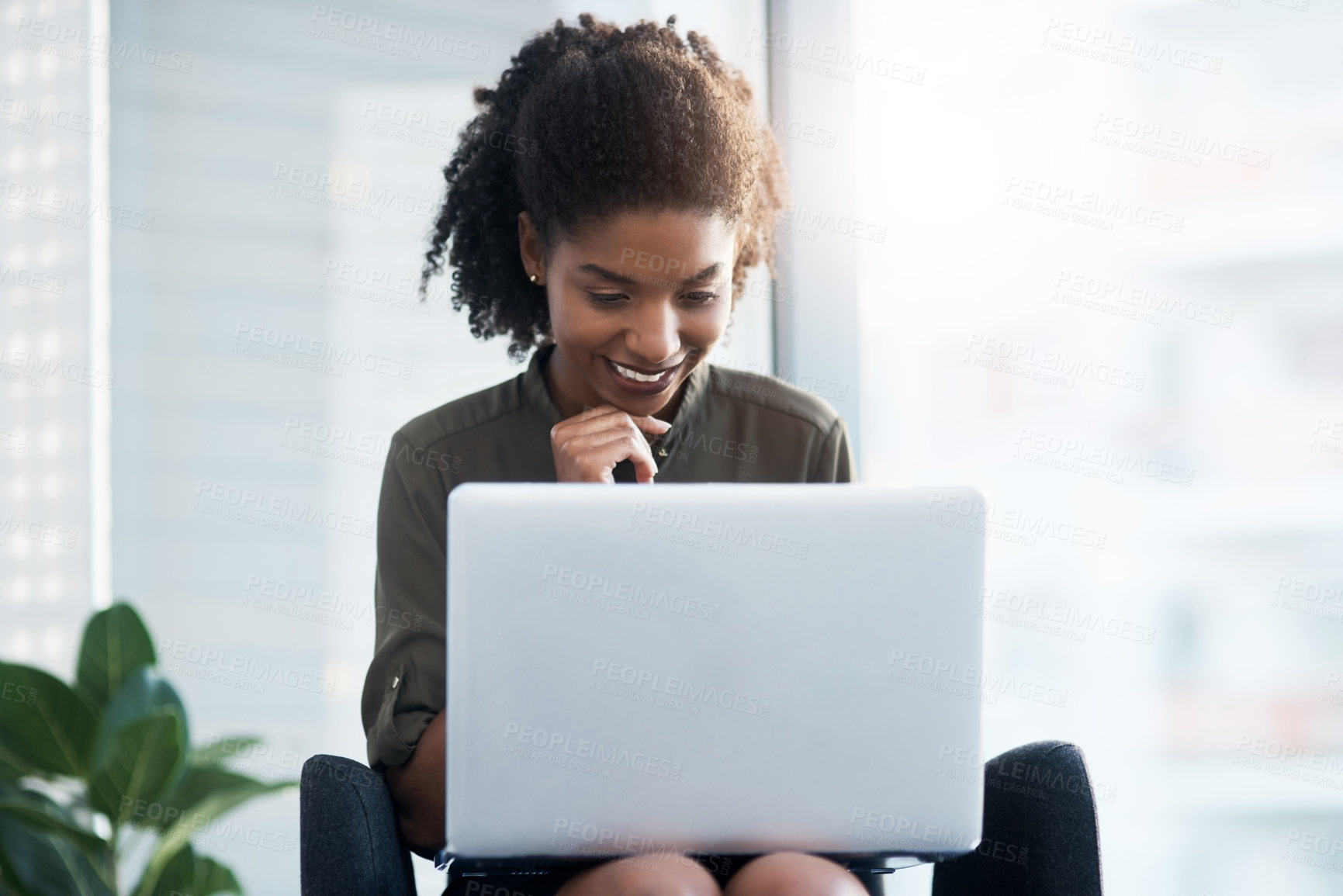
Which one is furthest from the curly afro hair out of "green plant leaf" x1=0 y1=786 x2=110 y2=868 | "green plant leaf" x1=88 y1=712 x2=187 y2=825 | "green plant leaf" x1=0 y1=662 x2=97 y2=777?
"green plant leaf" x1=0 y1=786 x2=110 y2=868

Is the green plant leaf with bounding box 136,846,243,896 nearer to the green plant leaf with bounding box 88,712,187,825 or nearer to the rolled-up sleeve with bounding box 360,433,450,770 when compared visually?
the green plant leaf with bounding box 88,712,187,825

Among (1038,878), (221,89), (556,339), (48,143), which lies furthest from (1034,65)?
(48,143)

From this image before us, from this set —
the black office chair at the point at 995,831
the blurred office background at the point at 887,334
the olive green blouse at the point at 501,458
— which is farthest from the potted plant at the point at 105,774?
the black office chair at the point at 995,831

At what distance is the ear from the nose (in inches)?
7.4

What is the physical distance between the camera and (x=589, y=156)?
1.15 meters

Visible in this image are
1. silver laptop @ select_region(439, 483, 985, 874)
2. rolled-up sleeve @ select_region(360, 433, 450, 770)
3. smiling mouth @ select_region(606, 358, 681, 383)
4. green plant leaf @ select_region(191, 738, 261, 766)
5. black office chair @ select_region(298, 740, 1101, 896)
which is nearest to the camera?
silver laptop @ select_region(439, 483, 985, 874)

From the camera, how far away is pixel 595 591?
73cm

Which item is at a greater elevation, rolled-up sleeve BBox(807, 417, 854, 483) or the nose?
the nose

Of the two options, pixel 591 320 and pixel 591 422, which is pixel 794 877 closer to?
pixel 591 422

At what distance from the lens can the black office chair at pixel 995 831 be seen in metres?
0.91

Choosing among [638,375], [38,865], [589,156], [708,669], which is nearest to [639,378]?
[638,375]

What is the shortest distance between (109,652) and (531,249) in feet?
3.26

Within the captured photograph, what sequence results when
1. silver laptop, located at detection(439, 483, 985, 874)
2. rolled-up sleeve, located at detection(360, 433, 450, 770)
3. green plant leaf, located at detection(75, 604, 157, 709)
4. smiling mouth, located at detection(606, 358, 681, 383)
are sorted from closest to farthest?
1. silver laptop, located at detection(439, 483, 985, 874)
2. rolled-up sleeve, located at detection(360, 433, 450, 770)
3. smiling mouth, located at detection(606, 358, 681, 383)
4. green plant leaf, located at detection(75, 604, 157, 709)

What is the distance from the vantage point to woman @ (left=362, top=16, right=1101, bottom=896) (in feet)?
3.64
